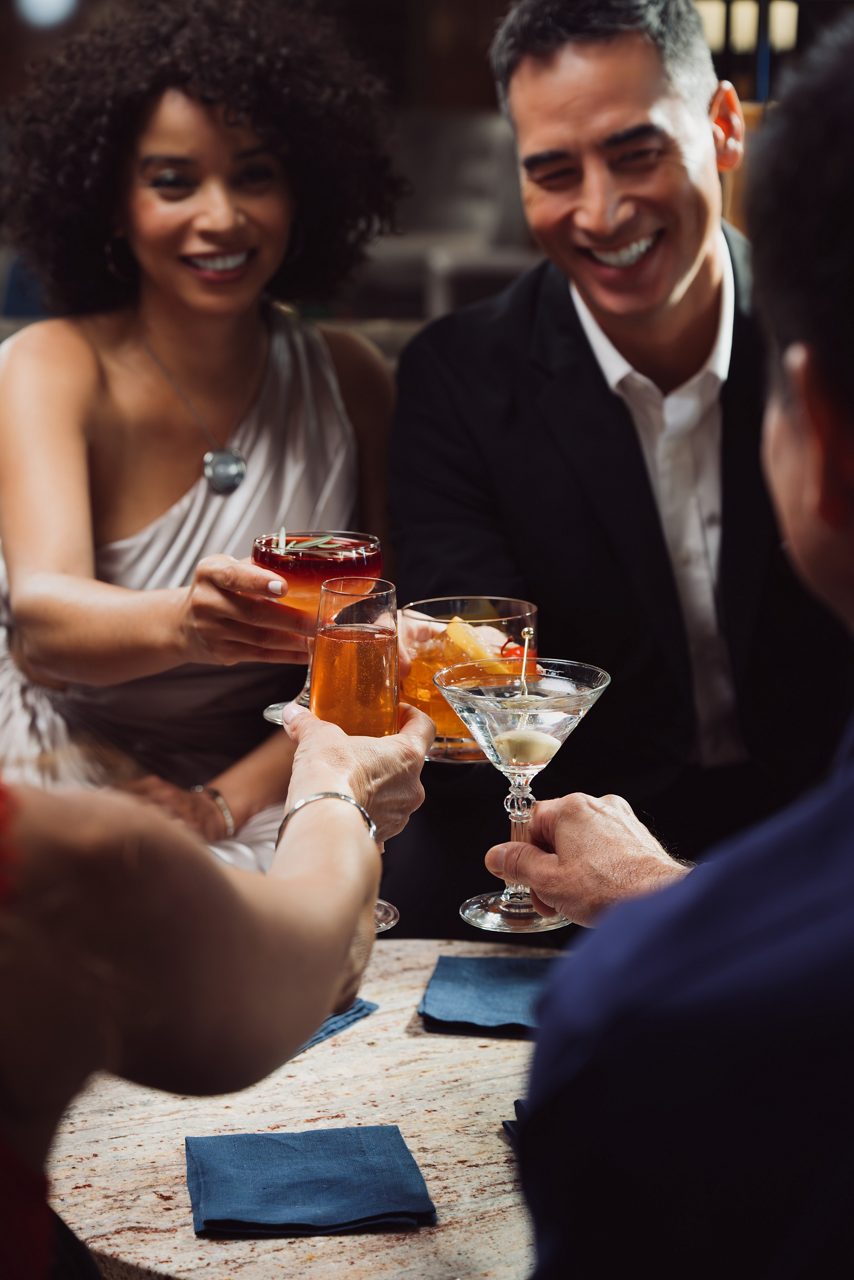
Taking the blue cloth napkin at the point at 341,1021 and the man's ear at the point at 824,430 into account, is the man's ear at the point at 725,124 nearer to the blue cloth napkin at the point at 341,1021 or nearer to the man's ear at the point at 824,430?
the blue cloth napkin at the point at 341,1021

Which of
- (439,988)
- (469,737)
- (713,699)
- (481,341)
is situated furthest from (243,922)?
(481,341)

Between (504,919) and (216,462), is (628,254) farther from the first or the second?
(504,919)

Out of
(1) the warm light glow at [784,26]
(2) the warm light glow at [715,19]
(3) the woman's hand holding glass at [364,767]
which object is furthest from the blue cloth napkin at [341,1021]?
(1) the warm light glow at [784,26]

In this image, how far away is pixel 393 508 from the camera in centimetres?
280

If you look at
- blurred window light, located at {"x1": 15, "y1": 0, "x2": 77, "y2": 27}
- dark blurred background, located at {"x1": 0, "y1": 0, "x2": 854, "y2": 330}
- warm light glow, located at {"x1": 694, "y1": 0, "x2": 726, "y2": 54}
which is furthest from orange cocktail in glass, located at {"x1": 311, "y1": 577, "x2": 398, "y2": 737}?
blurred window light, located at {"x1": 15, "y1": 0, "x2": 77, "y2": 27}

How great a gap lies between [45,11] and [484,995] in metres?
9.58

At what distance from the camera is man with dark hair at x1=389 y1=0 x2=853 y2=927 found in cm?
245

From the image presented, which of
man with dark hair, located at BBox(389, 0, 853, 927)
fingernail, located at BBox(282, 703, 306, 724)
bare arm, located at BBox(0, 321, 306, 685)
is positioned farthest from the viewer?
man with dark hair, located at BBox(389, 0, 853, 927)

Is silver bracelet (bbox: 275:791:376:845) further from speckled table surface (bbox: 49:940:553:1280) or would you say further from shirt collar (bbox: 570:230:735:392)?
shirt collar (bbox: 570:230:735:392)

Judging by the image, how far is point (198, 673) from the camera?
2.74m

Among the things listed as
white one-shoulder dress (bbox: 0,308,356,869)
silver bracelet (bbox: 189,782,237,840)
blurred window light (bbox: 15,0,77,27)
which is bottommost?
silver bracelet (bbox: 189,782,237,840)

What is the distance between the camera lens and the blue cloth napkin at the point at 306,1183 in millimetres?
1273

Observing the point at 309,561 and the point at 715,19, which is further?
the point at 715,19

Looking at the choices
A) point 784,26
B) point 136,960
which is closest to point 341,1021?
point 136,960
